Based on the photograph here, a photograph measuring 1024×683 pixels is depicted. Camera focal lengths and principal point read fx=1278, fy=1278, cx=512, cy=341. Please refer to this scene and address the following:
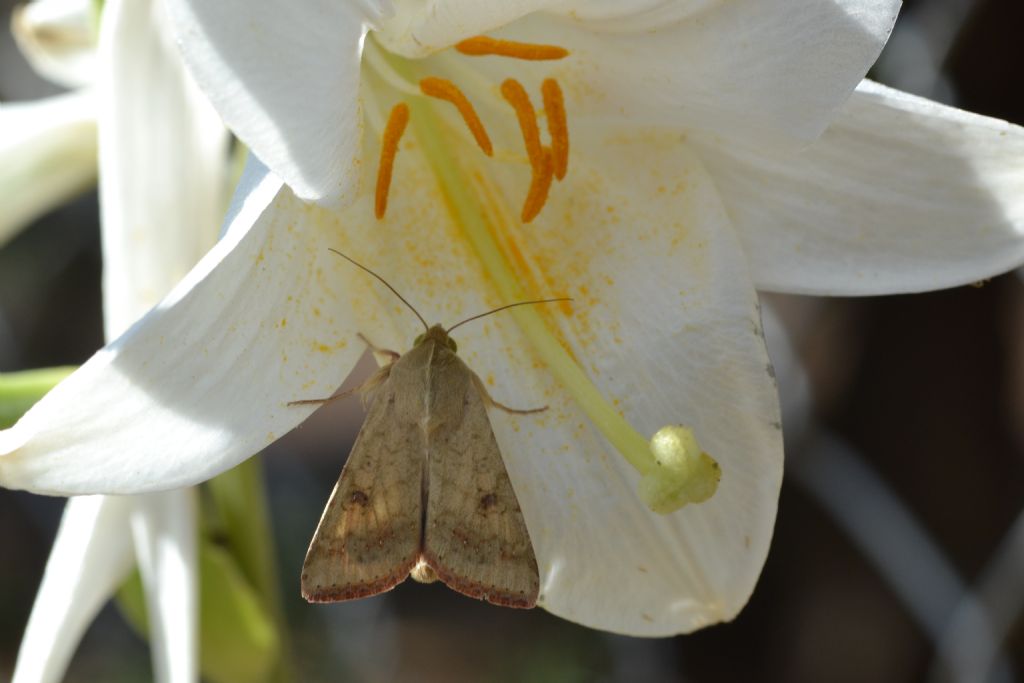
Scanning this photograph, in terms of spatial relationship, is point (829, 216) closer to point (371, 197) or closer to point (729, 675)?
point (371, 197)

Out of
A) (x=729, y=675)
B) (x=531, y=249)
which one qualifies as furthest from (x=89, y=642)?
(x=531, y=249)

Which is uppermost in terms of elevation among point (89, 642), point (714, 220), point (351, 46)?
point (351, 46)

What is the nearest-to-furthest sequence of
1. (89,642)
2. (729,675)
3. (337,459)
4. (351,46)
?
(351,46) < (729,675) < (89,642) < (337,459)

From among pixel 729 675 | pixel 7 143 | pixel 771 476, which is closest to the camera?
pixel 771 476

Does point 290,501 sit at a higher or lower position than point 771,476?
lower

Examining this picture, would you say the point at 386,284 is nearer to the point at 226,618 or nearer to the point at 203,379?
the point at 203,379

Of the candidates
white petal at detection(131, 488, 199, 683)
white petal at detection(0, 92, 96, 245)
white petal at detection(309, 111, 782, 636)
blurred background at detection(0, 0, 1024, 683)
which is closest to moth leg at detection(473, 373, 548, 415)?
white petal at detection(309, 111, 782, 636)

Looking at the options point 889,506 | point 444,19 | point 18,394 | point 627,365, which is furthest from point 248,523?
point 889,506
